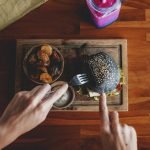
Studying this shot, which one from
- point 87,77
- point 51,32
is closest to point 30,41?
point 51,32

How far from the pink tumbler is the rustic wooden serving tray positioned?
0.07 meters

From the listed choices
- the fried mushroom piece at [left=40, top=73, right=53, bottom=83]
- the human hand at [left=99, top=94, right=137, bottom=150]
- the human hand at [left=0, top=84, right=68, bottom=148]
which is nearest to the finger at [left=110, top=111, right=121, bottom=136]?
the human hand at [left=99, top=94, right=137, bottom=150]

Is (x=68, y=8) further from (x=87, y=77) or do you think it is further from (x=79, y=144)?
(x=79, y=144)

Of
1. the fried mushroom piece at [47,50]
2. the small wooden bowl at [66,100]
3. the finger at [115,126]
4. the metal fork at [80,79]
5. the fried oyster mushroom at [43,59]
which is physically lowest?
the finger at [115,126]

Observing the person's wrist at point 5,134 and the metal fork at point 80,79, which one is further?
the metal fork at point 80,79

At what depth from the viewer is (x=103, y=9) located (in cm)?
104

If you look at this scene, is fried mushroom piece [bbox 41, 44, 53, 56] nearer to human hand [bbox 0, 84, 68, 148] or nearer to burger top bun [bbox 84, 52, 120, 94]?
burger top bun [bbox 84, 52, 120, 94]

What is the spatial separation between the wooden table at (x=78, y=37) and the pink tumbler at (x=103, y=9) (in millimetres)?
54

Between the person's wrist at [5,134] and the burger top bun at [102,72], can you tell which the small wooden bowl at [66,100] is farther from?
the person's wrist at [5,134]

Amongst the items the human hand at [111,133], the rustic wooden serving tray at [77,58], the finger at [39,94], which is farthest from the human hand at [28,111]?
the rustic wooden serving tray at [77,58]

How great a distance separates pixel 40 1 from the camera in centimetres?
109

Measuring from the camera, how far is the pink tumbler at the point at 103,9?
1.04 metres

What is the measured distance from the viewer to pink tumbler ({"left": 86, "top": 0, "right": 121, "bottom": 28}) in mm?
1045

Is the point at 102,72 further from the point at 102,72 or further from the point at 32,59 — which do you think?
the point at 32,59
